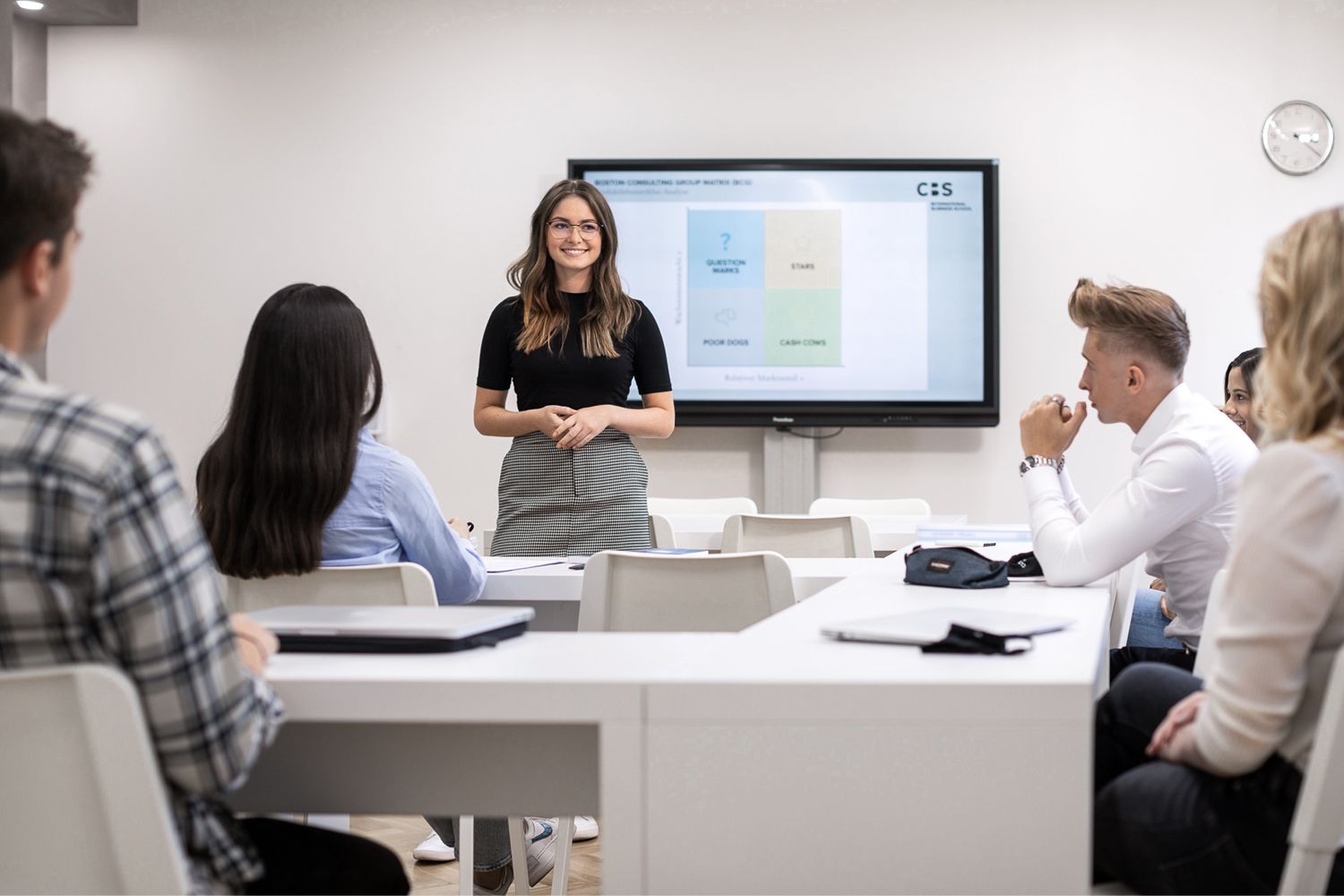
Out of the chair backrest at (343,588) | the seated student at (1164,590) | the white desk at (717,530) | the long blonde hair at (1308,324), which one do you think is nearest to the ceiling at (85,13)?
the white desk at (717,530)

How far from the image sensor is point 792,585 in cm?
240

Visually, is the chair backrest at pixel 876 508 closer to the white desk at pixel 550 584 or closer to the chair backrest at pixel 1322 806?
the white desk at pixel 550 584

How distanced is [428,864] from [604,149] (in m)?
3.72

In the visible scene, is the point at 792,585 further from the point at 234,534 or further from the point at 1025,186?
the point at 1025,186

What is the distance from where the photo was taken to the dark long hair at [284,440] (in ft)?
6.80

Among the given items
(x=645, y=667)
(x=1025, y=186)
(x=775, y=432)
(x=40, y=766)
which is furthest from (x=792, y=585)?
(x=1025, y=186)

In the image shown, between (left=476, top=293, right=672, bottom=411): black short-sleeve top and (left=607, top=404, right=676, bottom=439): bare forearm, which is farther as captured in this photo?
(left=476, top=293, right=672, bottom=411): black short-sleeve top

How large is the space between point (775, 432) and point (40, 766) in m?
4.95

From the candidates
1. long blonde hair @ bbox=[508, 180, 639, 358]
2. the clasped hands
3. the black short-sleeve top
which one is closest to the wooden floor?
the clasped hands

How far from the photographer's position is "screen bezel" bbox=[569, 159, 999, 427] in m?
5.73

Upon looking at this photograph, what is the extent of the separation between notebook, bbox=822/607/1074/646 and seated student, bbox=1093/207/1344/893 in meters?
0.18

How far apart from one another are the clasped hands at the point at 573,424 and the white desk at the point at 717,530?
62 centimetres

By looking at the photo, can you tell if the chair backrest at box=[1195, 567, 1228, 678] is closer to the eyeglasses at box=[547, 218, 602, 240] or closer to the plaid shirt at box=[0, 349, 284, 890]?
the plaid shirt at box=[0, 349, 284, 890]

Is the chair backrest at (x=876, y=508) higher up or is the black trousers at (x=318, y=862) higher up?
the chair backrest at (x=876, y=508)
